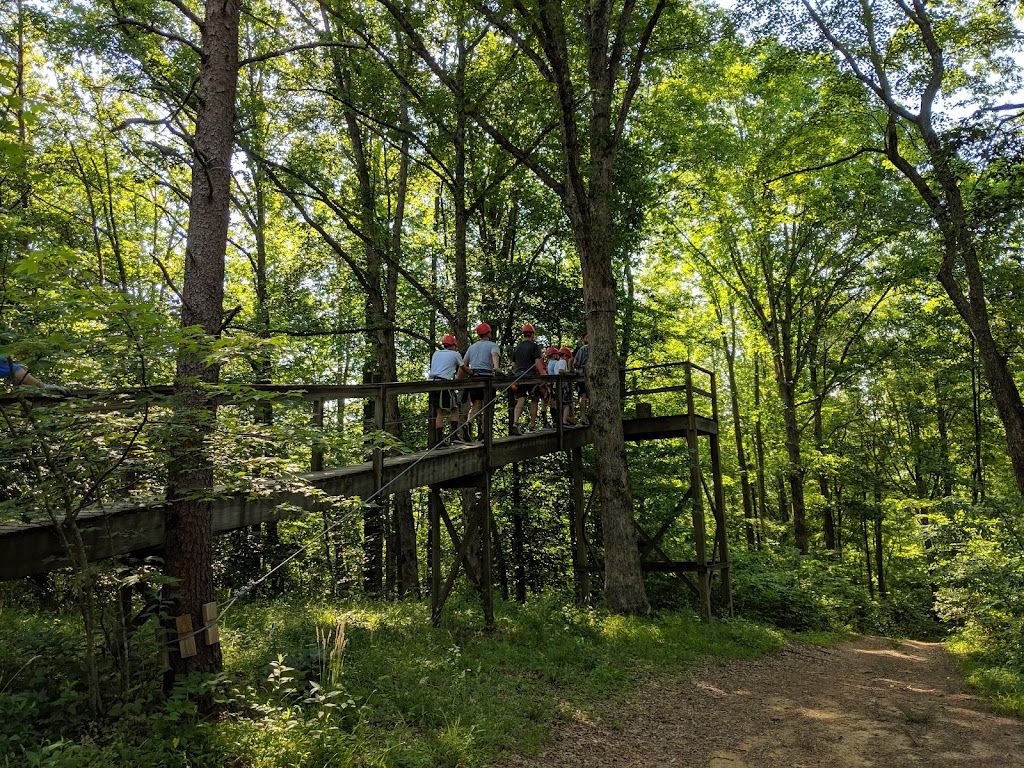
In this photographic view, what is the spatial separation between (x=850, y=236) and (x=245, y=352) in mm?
20051

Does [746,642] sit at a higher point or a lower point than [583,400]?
lower

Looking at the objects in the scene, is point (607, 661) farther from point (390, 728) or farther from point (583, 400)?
point (583, 400)

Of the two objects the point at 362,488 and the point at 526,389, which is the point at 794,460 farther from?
the point at 362,488

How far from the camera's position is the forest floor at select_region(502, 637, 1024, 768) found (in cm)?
559

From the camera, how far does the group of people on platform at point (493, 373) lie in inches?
366

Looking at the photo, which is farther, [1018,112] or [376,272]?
[376,272]

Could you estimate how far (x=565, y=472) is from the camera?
15.3 metres

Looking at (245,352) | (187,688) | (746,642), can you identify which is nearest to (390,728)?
(187,688)

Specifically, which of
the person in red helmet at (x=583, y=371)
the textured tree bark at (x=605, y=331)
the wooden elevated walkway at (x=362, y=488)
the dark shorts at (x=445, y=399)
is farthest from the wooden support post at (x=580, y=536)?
the dark shorts at (x=445, y=399)

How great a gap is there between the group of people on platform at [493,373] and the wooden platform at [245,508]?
0.51 metres

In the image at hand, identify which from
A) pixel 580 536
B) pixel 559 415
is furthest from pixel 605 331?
pixel 580 536

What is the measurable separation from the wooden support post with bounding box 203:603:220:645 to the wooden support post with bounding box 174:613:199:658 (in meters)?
0.13

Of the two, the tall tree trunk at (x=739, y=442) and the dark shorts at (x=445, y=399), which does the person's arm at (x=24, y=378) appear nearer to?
the dark shorts at (x=445, y=399)

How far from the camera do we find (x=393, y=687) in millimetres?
5949
